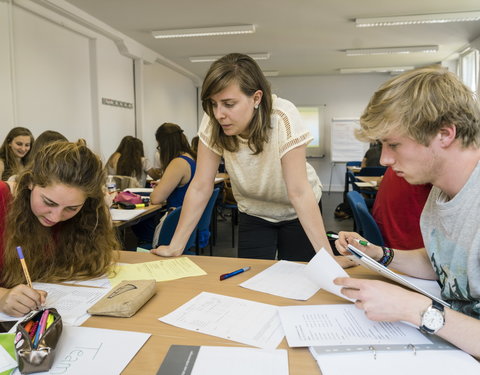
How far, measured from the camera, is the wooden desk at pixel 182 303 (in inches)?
30.3

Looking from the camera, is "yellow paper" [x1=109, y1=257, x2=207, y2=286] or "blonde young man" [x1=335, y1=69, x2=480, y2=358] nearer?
"blonde young man" [x1=335, y1=69, x2=480, y2=358]

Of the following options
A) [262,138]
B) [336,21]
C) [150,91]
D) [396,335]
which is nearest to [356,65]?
[336,21]

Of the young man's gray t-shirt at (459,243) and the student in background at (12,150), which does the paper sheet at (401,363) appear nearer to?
the young man's gray t-shirt at (459,243)

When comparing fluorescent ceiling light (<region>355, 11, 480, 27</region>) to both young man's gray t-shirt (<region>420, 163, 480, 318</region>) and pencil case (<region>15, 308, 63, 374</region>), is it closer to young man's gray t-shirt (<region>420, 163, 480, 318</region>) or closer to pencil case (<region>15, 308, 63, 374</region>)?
young man's gray t-shirt (<region>420, 163, 480, 318</region>)

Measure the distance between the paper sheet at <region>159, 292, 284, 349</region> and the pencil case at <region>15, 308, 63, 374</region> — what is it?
0.24 m

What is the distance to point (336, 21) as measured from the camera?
17.3ft

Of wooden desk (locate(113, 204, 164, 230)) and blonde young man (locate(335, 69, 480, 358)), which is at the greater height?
blonde young man (locate(335, 69, 480, 358))

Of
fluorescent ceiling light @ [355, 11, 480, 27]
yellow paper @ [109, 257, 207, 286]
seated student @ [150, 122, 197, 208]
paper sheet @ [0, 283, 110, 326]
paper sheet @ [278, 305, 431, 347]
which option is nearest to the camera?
paper sheet @ [278, 305, 431, 347]

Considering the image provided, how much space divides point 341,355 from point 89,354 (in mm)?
500

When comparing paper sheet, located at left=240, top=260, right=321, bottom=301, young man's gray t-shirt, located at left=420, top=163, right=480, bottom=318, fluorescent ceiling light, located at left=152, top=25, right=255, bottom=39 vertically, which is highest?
fluorescent ceiling light, located at left=152, top=25, right=255, bottom=39

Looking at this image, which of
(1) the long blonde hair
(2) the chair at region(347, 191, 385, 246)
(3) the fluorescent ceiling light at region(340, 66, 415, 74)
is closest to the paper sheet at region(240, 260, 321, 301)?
(1) the long blonde hair

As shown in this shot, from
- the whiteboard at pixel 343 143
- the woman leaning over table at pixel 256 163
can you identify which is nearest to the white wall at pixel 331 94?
the whiteboard at pixel 343 143

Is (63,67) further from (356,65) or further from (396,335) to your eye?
(356,65)

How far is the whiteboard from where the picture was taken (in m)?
9.40
